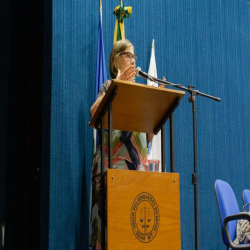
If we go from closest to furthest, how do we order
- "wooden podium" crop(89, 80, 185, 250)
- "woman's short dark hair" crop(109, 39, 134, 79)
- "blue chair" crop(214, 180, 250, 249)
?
"wooden podium" crop(89, 80, 185, 250) < "woman's short dark hair" crop(109, 39, 134, 79) < "blue chair" crop(214, 180, 250, 249)

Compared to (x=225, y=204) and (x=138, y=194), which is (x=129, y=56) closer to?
(x=138, y=194)

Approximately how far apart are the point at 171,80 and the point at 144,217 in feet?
7.72

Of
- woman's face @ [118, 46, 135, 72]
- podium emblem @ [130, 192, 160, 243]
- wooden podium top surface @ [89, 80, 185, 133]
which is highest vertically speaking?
woman's face @ [118, 46, 135, 72]

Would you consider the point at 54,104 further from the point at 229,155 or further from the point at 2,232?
the point at 229,155

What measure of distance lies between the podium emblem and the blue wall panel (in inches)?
46.1

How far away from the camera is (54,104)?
3.16m

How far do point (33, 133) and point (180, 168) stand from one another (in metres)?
1.60

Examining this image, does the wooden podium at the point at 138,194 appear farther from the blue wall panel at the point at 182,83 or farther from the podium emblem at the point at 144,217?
the blue wall panel at the point at 182,83

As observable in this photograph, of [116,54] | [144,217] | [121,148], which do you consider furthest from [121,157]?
[116,54]

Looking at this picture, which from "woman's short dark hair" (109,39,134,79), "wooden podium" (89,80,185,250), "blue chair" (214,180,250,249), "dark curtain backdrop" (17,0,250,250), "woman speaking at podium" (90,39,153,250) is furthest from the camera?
"dark curtain backdrop" (17,0,250,250)

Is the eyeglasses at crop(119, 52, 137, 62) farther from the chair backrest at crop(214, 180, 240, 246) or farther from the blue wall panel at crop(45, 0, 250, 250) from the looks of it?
the chair backrest at crop(214, 180, 240, 246)

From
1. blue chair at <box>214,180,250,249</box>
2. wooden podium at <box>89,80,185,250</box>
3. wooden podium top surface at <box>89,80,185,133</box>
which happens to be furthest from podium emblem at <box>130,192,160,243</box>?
blue chair at <box>214,180,250,249</box>

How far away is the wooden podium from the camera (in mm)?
1978

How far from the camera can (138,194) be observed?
2053 millimetres
